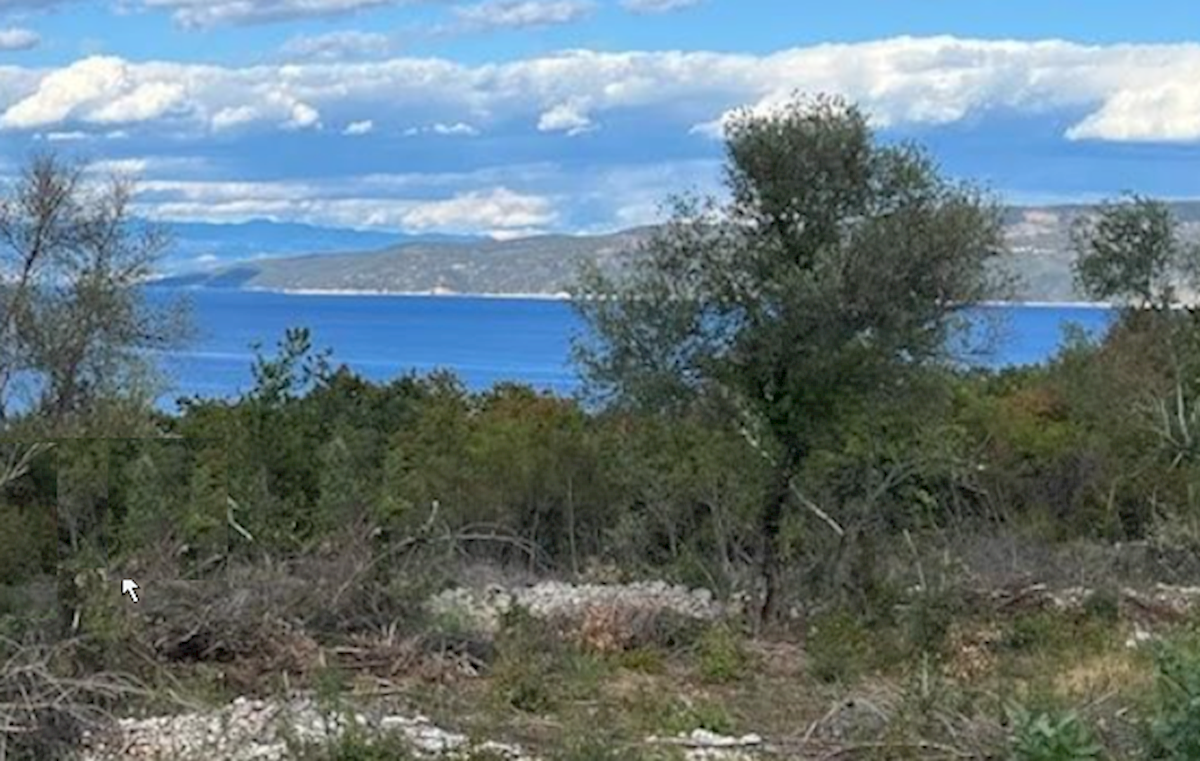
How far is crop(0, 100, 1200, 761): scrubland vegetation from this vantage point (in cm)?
1178

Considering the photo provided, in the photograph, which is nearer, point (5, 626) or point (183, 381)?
point (5, 626)

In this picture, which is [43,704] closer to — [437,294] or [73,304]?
[73,304]

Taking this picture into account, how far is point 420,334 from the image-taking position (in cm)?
8038

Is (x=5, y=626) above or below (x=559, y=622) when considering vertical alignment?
above

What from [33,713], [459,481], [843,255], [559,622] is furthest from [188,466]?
[33,713]

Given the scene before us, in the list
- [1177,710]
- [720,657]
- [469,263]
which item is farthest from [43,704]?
[469,263]

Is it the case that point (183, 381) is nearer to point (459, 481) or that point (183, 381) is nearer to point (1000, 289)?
point (459, 481)

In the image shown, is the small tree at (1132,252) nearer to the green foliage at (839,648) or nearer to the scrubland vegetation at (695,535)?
the scrubland vegetation at (695,535)

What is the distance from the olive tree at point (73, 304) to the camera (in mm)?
27016

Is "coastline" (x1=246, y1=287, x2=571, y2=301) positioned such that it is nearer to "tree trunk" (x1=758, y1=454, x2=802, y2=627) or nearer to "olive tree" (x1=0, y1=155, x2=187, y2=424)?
"olive tree" (x1=0, y1=155, x2=187, y2=424)

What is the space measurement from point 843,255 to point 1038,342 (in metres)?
19.3

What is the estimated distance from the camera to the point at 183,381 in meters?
28.9

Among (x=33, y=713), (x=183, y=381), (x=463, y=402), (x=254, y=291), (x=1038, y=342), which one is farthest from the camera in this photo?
(x=254, y=291)

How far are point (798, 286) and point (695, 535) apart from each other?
5.56 metres
